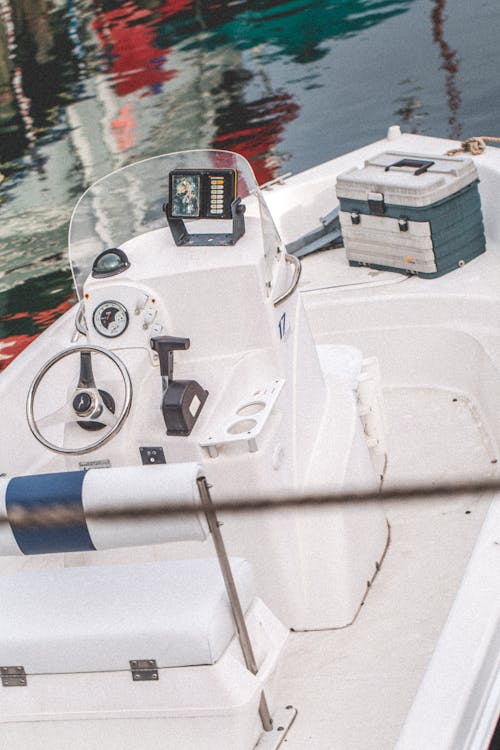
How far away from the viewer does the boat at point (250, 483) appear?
2188mm

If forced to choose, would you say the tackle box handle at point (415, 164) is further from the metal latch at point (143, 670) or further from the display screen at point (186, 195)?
the metal latch at point (143, 670)

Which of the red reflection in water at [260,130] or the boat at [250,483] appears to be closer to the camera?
the boat at [250,483]

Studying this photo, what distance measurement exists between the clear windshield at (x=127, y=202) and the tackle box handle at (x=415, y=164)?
1566mm

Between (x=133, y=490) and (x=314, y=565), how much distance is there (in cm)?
104

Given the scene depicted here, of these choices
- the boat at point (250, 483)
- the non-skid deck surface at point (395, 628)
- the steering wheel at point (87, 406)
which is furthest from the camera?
the steering wheel at point (87, 406)

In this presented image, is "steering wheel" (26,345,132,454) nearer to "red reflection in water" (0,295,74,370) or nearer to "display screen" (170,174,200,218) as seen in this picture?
"display screen" (170,174,200,218)

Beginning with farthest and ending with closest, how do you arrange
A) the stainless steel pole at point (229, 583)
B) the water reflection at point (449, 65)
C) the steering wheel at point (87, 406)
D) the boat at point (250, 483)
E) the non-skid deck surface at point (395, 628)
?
the water reflection at point (449, 65), the steering wheel at point (87, 406), the non-skid deck surface at point (395, 628), the boat at point (250, 483), the stainless steel pole at point (229, 583)

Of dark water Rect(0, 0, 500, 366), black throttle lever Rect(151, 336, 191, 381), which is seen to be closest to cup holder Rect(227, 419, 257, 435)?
black throttle lever Rect(151, 336, 191, 381)

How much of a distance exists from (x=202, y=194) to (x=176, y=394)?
2.76ft

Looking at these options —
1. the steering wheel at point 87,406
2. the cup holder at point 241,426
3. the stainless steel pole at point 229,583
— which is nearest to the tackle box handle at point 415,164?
the cup holder at point 241,426

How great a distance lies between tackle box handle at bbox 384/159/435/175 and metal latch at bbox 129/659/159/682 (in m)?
3.20

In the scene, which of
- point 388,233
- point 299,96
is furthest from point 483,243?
point 299,96

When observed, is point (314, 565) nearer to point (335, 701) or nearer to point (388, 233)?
point (335, 701)

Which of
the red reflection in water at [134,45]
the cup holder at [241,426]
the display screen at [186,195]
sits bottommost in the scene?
the red reflection in water at [134,45]
